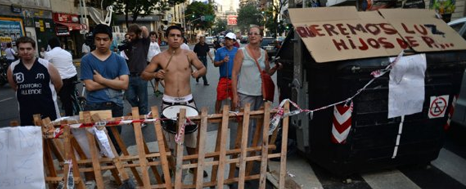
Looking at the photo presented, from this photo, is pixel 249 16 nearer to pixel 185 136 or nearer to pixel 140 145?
pixel 185 136

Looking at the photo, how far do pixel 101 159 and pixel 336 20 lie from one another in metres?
2.73

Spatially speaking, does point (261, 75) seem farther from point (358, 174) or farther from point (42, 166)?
point (42, 166)

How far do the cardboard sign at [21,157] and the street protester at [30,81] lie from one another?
1317 millimetres

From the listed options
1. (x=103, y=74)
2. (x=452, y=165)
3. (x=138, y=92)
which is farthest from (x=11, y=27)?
(x=452, y=165)

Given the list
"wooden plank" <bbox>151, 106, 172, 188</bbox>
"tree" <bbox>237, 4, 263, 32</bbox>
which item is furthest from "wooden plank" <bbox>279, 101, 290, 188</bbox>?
"tree" <bbox>237, 4, 263, 32</bbox>

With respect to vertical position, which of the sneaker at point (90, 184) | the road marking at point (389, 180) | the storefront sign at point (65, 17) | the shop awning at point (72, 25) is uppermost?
the storefront sign at point (65, 17)

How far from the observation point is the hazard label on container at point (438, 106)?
3527mm

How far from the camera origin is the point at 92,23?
115ft

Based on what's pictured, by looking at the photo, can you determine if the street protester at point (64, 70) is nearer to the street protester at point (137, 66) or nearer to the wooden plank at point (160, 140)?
the street protester at point (137, 66)

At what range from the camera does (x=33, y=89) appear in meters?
3.73

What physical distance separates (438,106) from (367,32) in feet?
3.62

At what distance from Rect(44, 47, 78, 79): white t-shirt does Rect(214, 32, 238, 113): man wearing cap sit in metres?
2.83

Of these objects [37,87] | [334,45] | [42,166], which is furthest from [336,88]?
[37,87]

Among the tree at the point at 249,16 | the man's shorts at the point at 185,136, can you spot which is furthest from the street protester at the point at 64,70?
the tree at the point at 249,16
